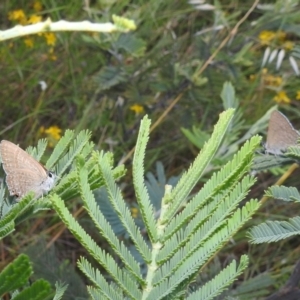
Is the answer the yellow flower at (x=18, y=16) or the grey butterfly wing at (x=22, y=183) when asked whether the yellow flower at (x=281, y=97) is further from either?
the grey butterfly wing at (x=22, y=183)

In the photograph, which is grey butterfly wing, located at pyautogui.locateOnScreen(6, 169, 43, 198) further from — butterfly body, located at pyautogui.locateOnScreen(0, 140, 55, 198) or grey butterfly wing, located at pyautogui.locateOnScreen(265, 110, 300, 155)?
grey butterfly wing, located at pyautogui.locateOnScreen(265, 110, 300, 155)

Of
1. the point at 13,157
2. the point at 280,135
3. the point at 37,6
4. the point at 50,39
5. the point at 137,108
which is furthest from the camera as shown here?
the point at 37,6

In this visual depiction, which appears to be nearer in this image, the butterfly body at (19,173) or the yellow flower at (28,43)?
the butterfly body at (19,173)

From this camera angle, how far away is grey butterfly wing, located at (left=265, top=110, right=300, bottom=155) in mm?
1225

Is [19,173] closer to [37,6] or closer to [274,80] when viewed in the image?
[274,80]

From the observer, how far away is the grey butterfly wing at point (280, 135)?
1.22m

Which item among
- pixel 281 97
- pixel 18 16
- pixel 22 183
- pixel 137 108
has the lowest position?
pixel 281 97

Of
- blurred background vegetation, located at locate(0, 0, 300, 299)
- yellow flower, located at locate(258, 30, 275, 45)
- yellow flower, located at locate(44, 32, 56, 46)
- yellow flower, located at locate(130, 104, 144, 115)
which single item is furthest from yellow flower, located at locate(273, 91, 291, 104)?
yellow flower, located at locate(44, 32, 56, 46)

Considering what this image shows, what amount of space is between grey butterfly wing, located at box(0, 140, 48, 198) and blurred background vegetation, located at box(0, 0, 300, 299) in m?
1.13

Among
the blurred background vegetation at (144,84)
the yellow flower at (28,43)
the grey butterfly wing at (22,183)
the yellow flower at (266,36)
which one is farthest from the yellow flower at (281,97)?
the grey butterfly wing at (22,183)

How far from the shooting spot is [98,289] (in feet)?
2.40

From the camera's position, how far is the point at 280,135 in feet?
4.13

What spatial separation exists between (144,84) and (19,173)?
142 centimetres

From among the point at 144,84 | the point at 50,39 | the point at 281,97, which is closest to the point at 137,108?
the point at 144,84
